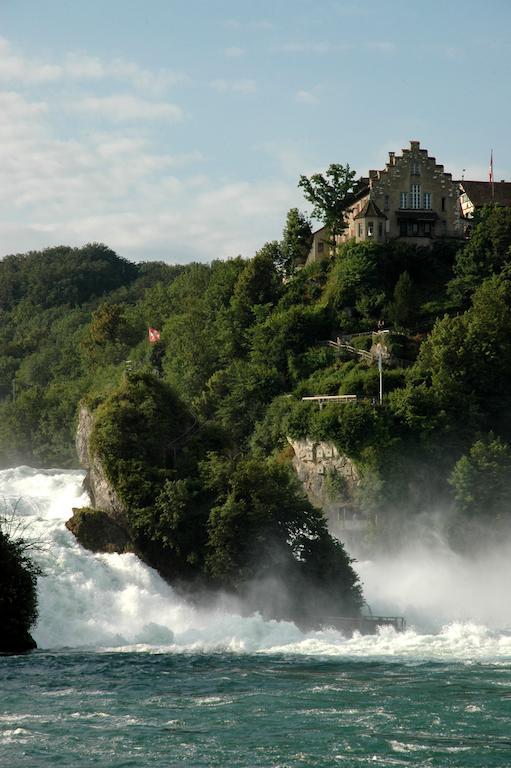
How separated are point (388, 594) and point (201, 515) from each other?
65.4 ft

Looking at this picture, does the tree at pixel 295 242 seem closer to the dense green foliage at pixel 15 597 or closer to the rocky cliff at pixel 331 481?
the rocky cliff at pixel 331 481

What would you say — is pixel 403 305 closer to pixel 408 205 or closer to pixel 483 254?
pixel 483 254

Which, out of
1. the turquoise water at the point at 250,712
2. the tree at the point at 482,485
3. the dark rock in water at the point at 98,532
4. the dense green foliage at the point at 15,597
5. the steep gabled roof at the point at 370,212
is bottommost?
the turquoise water at the point at 250,712

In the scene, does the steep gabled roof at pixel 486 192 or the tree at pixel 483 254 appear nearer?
the tree at pixel 483 254

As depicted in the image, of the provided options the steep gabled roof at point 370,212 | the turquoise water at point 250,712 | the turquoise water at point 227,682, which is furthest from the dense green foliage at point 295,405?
the turquoise water at point 250,712

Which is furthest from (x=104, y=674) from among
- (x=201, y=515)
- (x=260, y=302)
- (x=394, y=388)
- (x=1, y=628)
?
(x=260, y=302)

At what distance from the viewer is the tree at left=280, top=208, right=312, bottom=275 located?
146m

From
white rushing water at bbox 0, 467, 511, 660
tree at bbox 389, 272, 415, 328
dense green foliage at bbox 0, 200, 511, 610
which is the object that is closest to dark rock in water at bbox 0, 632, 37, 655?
white rushing water at bbox 0, 467, 511, 660

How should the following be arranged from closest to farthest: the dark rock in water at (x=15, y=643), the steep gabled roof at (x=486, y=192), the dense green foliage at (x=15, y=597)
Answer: the dense green foliage at (x=15, y=597) < the dark rock in water at (x=15, y=643) < the steep gabled roof at (x=486, y=192)

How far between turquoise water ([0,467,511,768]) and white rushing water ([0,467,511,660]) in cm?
12

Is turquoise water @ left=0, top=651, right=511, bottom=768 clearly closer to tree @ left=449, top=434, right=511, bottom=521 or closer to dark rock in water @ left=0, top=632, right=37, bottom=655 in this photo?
dark rock in water @ left=0, top=632, right=37, bottom=655

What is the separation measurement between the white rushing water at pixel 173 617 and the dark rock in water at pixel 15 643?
237 cm

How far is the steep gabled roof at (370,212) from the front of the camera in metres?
140

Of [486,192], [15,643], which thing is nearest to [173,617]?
[15,643]
